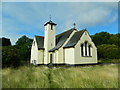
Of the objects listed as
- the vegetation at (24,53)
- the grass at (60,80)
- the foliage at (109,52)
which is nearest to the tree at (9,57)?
the vegetation at (24,53)

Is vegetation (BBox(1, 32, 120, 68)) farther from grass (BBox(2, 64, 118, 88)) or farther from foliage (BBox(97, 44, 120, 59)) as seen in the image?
grass (BBox(2, 64, 118, 88))

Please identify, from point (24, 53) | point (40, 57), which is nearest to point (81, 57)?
point (40, 57)

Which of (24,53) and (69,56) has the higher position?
(24,53)

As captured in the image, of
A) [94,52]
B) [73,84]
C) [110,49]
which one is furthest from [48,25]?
[110,49]

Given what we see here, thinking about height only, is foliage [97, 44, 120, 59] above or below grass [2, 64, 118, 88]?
above

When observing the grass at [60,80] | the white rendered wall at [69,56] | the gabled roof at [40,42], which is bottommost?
the grass at [60,80]

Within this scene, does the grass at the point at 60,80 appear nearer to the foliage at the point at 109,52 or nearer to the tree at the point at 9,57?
the tree at the point at 9,57

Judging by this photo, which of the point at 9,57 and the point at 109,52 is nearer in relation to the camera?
the point at 9,57

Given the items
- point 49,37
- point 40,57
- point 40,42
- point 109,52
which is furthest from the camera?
point 109,52

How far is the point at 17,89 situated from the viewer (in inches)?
180

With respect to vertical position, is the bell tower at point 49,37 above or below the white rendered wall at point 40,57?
above

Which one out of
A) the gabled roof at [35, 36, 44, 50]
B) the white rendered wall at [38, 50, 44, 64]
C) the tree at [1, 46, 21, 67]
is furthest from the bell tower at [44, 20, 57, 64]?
the tree at [1, 46, 21, 67]

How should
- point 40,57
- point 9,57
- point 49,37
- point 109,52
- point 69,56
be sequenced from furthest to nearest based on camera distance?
point 109,52, point 40,57, point 49,37, point 69,56, point 9,57

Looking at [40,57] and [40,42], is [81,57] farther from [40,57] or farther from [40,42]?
[40,42]
